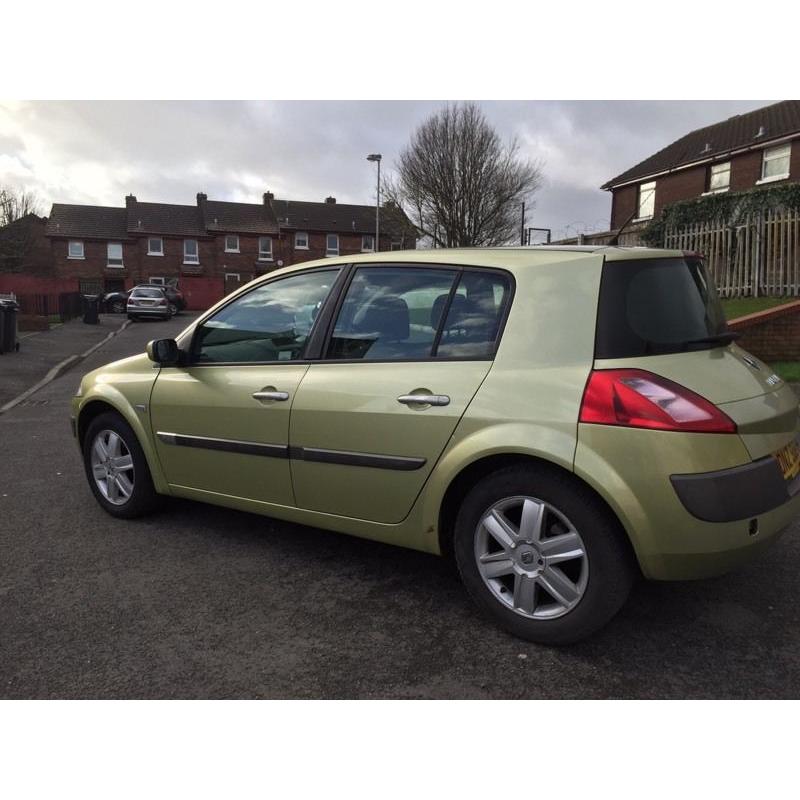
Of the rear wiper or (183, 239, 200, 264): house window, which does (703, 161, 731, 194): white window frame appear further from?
(183, 239, 200, 264): house window

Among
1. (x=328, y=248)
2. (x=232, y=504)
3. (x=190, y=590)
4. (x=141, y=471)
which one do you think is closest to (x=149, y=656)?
(x=190, y=590)

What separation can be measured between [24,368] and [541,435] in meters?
12.7

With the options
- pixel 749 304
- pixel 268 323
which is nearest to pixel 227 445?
pixel 268 323

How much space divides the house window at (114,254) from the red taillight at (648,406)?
51025 millimetres

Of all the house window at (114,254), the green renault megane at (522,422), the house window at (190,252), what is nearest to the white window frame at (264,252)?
the house window at (190,252)

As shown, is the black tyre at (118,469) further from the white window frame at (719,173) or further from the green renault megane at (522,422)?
the white window frame at (719,173)

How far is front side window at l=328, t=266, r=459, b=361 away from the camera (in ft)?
10.3

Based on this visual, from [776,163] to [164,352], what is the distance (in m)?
26.3

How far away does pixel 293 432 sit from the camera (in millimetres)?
3422

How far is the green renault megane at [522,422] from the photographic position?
252 centimetres

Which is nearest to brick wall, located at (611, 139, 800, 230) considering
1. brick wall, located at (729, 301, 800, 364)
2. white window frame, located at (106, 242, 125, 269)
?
brick wall, located at (729, 301, 800, 364)

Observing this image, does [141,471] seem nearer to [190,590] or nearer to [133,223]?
[190,590]

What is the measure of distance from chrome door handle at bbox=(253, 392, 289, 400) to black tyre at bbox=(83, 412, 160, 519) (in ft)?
3.81

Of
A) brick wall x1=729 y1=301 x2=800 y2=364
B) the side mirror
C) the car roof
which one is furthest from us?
brick wall x1=729 y1=301 x2=800 y2=364
